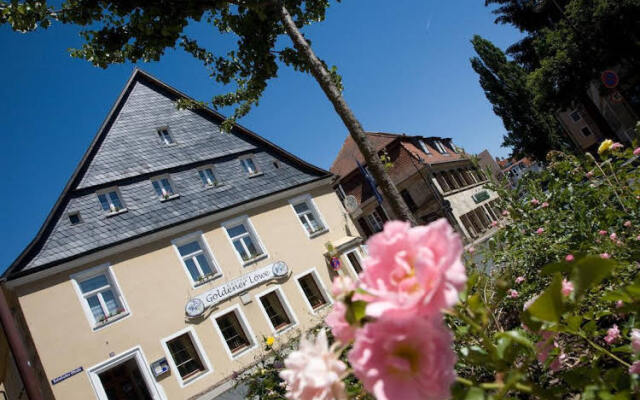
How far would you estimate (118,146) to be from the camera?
47.2 feet

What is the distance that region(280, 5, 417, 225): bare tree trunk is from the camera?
3982 millimetres

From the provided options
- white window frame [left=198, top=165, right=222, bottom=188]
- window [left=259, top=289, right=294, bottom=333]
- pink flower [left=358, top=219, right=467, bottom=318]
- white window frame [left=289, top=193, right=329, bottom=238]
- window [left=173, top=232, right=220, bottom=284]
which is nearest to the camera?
pink flower [left=358, top=219, right=467, bottom=318]

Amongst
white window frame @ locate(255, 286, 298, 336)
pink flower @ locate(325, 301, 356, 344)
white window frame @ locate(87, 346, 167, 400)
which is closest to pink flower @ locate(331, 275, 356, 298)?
pink flower @ locate(325, 301, 356, 344)

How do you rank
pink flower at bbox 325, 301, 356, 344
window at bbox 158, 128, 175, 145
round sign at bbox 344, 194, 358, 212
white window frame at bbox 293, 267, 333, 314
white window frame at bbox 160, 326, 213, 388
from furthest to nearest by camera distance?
1. round sign at bbox 344, 194, 358, 212
2. window at bbox 158, 128, 175, 145
3. white window frame at bbox 293, 267, 333, 314
4. white window frame at bbox 160, 326, 213, 388
5. pink flower at bbox 325, 301, 356, 344

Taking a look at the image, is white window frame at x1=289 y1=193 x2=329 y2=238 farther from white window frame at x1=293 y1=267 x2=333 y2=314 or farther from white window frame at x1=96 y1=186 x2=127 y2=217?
white window frame at x1=96 y1=186 x2=127 y2=217

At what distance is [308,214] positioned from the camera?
16.8 meters

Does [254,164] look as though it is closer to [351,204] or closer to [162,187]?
[162,187]

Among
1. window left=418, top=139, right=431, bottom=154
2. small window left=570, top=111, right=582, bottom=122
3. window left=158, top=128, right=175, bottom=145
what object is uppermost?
window left=158, top=128, right=175, bottom=145

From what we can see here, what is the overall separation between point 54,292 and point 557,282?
44.6 feet

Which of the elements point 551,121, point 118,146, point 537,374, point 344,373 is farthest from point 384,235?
point 551,121

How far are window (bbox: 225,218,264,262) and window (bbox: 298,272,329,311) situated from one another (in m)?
2.19

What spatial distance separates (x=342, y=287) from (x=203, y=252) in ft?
45.4

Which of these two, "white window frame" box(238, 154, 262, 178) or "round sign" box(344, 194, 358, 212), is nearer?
"white window frame" box(238, 154, 262, 178)

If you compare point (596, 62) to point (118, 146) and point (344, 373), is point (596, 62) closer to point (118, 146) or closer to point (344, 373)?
point (118, 146)
